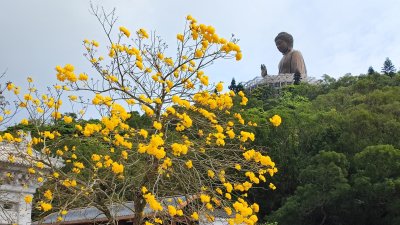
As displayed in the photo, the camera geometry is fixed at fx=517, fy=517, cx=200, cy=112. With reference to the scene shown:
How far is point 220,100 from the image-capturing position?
6156 mm

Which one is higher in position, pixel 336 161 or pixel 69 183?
pixel 336 161

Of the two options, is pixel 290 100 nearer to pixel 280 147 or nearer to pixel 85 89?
pixel 280 147

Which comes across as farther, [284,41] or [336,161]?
[284,41]

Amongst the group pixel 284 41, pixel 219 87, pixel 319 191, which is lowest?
pixel 319 191

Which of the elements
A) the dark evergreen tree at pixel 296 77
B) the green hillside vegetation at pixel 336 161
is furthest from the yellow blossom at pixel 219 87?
the dark evergreen tree at pixel 296 77

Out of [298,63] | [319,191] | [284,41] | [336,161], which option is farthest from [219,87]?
[284,41]

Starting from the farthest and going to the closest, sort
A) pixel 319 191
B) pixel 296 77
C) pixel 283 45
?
pixel 283 45
pixel 296 77
pixel 319 191

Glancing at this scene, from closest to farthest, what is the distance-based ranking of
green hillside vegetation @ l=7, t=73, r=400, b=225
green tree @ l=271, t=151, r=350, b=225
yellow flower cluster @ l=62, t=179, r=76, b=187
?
yellow flower cluster @ l=62, t=179, r=76, b=187 < green hillside vegetation @ l=7, t=73, r=400, b=225 < green tree @ l=271, t=151, r=350, b=225

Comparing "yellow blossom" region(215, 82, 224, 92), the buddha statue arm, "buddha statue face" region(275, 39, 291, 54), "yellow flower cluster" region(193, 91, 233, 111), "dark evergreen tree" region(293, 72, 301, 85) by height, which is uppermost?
"buddha statue face" region(275, 39, 291, 54)

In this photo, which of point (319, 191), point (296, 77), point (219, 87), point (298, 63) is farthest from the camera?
point (298, 63)

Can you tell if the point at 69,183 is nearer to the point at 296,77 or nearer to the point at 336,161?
the point at 336,161

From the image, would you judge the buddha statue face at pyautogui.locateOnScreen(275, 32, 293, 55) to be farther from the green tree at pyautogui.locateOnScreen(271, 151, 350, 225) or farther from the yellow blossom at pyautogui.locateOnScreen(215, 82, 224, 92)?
the yellow blossom at pyautogui.locateOnScreen(215, 82, 224, 92)

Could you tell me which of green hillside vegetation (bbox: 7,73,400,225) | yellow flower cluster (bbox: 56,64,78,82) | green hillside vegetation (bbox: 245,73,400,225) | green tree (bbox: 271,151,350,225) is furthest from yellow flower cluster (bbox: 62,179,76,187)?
green tree (bbox: 271,151,350,225)

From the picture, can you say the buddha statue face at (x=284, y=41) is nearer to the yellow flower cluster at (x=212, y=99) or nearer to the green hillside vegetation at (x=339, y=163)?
the green hillside vegetation at (x=339, y=163)
